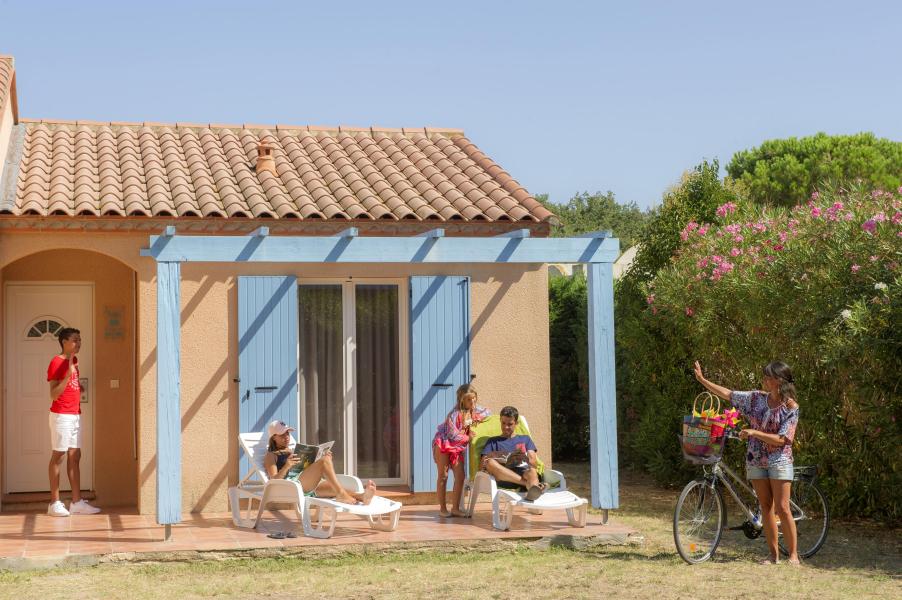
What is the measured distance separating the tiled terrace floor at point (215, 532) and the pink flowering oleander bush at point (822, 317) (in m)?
2.39

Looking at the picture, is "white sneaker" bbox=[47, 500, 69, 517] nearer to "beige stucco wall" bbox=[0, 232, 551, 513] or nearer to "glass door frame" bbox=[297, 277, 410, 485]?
"beige stucco wall" bbox=[0, 232, 551, 513]

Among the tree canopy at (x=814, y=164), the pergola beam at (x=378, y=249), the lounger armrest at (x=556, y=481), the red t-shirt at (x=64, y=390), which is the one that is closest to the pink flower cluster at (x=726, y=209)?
the pergola beam at (x=378, y=249)

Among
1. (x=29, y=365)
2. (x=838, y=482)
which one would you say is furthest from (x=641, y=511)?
(x=29, y=365)

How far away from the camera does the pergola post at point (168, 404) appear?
8.55 meters

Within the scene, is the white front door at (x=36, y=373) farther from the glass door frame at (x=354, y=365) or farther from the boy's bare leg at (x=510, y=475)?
the boy's bare leg at (x=510, y=475)

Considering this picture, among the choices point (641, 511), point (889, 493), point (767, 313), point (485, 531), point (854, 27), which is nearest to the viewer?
point (485, 531)

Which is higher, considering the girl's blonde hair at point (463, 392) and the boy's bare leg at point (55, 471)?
the girl's blonde hair at point (463, 392)

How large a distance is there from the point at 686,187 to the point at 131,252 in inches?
279

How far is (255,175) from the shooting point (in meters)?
11.9

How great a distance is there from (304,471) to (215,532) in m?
0.90

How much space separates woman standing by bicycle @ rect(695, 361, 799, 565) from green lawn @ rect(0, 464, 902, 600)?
A: 340mm

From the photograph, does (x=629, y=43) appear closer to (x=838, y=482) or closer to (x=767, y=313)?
(x=767, y=313)

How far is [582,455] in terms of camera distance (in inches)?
654

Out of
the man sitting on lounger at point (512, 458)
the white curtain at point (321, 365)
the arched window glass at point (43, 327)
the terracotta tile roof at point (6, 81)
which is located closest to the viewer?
the man sitting on lounger at point (512, 458)
